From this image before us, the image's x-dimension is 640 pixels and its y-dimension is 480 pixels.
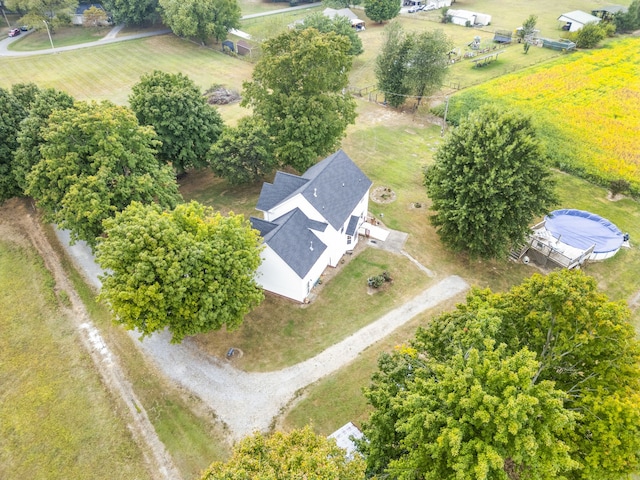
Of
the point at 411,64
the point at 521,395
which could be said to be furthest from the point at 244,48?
the point at 521,395

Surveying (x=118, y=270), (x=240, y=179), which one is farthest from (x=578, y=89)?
(x=118, y=270)

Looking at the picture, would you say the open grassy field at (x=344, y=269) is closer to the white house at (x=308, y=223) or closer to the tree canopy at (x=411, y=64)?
the white house at (x=308, y=223)

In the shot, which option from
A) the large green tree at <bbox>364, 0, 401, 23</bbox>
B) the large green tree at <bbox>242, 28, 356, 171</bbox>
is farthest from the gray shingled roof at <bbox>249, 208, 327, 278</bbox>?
the large green tree at <bbox>364, 0, 401, 23</bbox>

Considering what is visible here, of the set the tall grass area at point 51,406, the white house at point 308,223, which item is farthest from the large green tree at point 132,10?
the tall grass area at point 51,406

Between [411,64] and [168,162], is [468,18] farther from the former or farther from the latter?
[168,162]

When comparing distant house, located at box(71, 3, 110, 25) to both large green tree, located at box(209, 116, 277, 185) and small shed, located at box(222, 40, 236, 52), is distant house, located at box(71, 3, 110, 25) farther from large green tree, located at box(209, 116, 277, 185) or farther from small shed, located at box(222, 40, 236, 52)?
large green tree, located at box(209, 116, 277, 185)

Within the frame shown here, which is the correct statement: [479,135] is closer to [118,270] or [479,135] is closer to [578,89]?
[118,270]
